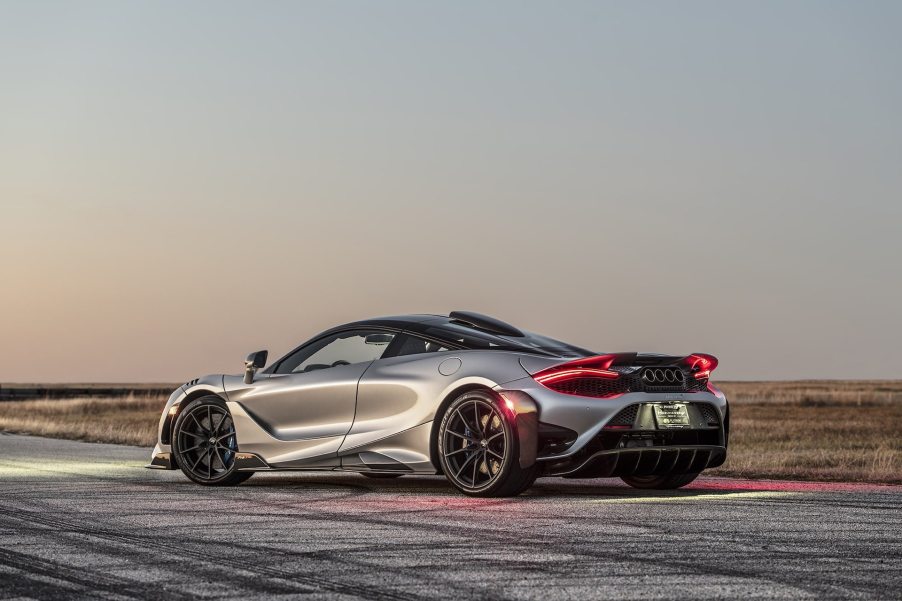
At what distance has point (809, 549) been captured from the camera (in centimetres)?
656

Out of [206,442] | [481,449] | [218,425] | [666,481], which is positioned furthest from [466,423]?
[206,442]

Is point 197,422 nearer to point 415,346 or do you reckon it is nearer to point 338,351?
point 338,351

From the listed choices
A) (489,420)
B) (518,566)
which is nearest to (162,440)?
(489,420)

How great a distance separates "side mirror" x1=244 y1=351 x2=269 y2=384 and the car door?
3.1 inches

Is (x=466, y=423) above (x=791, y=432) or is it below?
above

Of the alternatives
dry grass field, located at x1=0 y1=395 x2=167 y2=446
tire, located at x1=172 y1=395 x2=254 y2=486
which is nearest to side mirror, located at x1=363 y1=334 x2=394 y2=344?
tire, located at x1=172 y1=395 x2=254 y2=486

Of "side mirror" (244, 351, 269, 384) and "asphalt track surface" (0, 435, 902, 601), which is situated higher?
"side mirror" (244, 351, 269, 384)

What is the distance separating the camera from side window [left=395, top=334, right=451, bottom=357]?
9883 mm

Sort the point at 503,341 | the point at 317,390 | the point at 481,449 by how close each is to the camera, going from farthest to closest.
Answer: the point at 317,390, the point at 503,341, the point at 481,449

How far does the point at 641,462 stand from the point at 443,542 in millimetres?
2762

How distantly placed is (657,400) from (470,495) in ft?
4.95

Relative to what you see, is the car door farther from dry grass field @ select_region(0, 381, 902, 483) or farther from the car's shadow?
dry grass field @ select_region(0, 381, 902, 483)

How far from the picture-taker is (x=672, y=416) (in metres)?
9.28

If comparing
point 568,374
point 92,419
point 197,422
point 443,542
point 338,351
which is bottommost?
point 92,419
